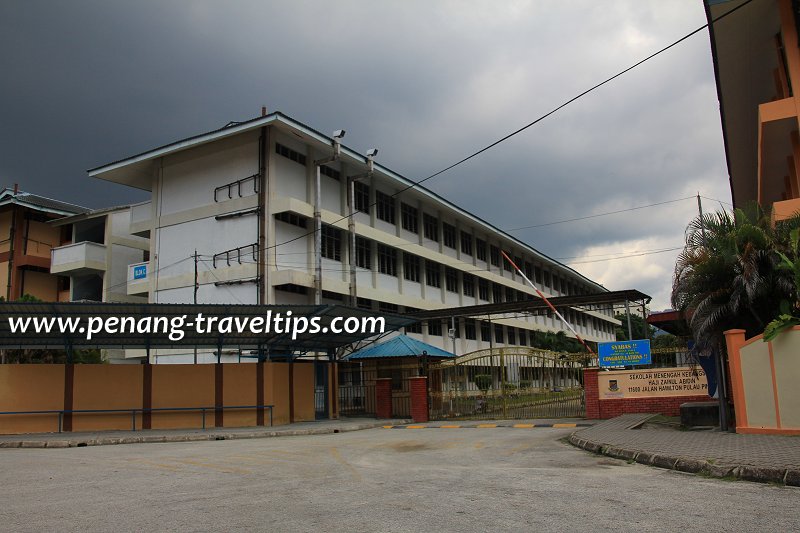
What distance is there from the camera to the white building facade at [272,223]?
106ft

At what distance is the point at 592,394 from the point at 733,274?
7.97 m

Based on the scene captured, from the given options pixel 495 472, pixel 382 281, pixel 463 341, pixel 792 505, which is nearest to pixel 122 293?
pixel 382 281

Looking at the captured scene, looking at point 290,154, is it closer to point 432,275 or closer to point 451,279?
point 432,275

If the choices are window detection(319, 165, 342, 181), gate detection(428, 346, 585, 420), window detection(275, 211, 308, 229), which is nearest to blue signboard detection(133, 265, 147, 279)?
window detection(275, 211, 308, 229)

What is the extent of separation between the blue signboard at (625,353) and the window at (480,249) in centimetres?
3211

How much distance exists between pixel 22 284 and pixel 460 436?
36652 millimetres

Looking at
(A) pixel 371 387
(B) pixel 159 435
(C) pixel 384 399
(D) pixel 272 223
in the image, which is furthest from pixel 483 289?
(B) pixel 159 435

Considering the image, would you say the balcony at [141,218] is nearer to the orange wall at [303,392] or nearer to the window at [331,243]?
the window at [331,243]

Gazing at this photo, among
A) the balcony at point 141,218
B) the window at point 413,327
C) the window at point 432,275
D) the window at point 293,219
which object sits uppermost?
the balcony at point 141,218

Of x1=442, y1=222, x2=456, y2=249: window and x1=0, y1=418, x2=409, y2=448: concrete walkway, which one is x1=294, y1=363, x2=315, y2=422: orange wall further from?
x1=442, y1=222, x2=456, y2=249: window

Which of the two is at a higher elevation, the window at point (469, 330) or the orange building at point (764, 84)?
the orange building at point (764, 84)

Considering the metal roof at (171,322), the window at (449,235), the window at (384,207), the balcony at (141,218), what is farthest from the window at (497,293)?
the metal roof at (171,322)

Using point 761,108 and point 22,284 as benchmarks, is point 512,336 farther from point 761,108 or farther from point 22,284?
point 761,108

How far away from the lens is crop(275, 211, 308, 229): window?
3300 cm
